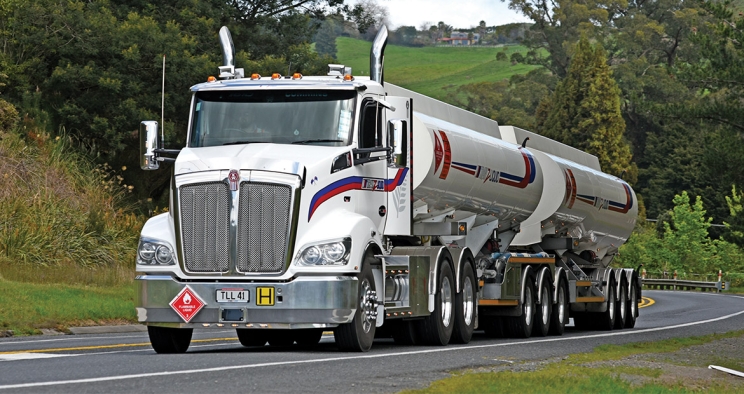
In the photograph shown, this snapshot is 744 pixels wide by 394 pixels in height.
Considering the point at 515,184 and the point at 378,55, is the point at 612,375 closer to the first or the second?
the point at 378,55

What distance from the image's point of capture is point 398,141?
1636 centimetres

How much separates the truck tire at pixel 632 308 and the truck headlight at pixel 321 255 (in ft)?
56.0

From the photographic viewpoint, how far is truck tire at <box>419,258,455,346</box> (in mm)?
18609

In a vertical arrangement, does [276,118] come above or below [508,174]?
above

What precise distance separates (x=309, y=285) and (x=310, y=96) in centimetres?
258

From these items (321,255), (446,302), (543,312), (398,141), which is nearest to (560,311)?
(543,312)

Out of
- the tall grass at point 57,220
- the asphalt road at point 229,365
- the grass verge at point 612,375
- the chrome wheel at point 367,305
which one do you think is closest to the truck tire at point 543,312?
the asphalt road at point 229,365

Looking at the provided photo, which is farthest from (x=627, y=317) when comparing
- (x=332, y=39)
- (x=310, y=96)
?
(x=332, y=39)

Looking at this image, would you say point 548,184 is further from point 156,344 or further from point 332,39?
point 332,39

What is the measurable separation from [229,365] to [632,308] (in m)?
19.7

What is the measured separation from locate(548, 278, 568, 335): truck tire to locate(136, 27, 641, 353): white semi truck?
4883mm

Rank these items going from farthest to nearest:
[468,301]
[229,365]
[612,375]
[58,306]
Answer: [58,306] → [468,301] → [612,375] → [229,365]

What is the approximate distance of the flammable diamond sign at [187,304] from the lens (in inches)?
603

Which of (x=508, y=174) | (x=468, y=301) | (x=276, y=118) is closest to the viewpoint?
(x=276, y=118)
